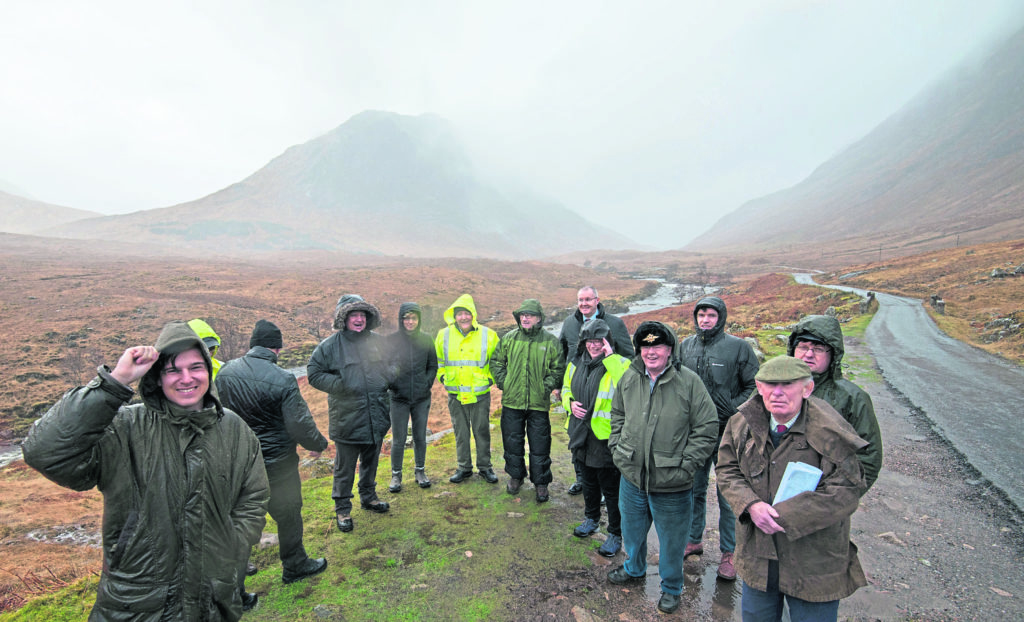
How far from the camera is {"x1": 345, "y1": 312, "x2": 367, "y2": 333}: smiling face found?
5.07m

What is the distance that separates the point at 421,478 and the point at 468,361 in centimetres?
195

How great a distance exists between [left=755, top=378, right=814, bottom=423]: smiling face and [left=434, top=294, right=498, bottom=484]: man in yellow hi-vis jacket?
12.7ft

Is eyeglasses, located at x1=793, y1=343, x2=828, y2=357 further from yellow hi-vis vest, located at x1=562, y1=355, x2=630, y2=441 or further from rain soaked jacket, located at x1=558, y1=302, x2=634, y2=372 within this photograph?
rain soaked jacket, located at x1=558, y1=302, x2=634, y2=372

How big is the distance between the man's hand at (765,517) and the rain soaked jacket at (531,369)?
10.4ft

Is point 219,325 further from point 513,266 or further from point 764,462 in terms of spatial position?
point 513,266

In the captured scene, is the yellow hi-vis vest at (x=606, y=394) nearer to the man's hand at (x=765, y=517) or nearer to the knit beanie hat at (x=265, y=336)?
the man's hand at (x=765, y=517)

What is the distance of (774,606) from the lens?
9.25ft

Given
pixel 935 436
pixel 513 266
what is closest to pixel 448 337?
pixel 935 436

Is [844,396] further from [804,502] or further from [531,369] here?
[531,369]

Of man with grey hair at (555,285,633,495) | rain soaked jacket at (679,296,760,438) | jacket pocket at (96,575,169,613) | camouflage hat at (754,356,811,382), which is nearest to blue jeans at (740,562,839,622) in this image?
camouflage hat at (754,356,811,382)

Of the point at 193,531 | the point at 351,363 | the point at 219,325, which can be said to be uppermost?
the point at 351,363

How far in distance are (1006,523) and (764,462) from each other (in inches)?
200

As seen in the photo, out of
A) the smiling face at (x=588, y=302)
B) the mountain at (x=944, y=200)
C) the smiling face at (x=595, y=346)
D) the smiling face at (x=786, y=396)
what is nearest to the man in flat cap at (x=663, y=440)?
the smiling face at (x=595, y=346)

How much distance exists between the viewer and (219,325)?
30922 mm
